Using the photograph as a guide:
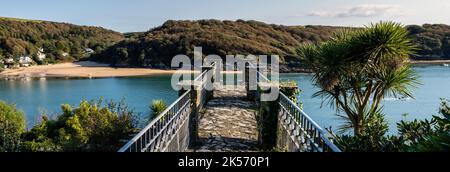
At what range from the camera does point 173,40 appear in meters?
89.6

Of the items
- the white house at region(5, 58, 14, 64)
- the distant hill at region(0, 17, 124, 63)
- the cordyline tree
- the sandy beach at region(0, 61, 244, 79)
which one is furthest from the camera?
the distant hill at region(0, 17, 124, 63)

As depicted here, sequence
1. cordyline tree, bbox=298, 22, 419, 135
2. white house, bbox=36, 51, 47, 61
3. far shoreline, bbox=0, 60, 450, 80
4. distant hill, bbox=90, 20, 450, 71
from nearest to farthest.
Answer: cordyline tree, bbox=298, 22, 419, 135
far shoreline, bbox=0, 60, 450, 80
distant hill, bbox=90, 20, 450, 71
white house, bbox=36, 51, 47, 61

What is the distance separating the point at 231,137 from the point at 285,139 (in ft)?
5.76

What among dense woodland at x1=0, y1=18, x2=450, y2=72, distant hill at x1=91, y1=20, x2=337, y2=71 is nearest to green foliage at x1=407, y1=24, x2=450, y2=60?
dense woodland at x1=0, y1=18, x2=450, y2=72

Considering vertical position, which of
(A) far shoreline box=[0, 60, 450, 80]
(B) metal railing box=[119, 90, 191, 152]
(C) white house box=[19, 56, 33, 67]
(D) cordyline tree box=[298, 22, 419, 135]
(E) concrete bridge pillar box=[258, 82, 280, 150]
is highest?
(D) cordyline tree box=[298, 22, 419, 135]

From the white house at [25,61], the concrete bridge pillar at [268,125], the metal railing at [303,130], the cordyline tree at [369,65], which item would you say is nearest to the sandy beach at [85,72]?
the white house at [25,61]

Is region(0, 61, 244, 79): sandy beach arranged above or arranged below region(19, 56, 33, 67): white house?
below

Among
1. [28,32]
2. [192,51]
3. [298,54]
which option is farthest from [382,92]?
[28,32]

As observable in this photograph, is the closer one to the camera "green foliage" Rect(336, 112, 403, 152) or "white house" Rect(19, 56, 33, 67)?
"green foliage" Rect(336, 112, 403, 152)

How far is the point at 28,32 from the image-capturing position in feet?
419

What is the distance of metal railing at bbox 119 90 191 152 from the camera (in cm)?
412

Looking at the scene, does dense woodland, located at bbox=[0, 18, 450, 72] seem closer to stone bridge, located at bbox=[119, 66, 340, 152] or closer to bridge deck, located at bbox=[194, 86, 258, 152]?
bridge deck, located at bbox=[194, 86, 258, 152]

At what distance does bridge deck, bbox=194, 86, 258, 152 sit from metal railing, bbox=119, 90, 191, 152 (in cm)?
87
